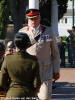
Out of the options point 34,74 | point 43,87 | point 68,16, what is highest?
point 34,74

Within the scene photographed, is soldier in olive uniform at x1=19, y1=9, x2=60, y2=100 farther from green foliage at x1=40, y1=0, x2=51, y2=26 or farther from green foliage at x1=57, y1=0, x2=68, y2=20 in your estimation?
green foliage at x1=57, y1=0, x2=68, y2=20

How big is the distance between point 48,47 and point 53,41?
13cm

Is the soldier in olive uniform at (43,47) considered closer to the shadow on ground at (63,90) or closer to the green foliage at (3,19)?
the shadow on ground at (63,90)

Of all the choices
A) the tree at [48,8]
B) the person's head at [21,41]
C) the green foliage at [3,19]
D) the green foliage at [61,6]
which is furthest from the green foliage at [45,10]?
the person's head at [21,41]

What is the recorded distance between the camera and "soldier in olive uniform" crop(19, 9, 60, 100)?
18.6ft

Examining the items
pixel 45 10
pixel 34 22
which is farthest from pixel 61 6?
pixel 34 22

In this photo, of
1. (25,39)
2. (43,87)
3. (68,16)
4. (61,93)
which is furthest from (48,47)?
(68,16)

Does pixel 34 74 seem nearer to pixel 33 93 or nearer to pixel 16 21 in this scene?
pixel 33 93

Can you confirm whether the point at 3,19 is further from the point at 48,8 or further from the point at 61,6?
the point at 48,8

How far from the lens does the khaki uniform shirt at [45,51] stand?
567cm

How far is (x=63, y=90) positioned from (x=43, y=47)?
18.8 ft

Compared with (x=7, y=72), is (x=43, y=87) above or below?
below

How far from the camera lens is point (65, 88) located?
11664 mm

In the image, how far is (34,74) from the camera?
4348 millimetres
